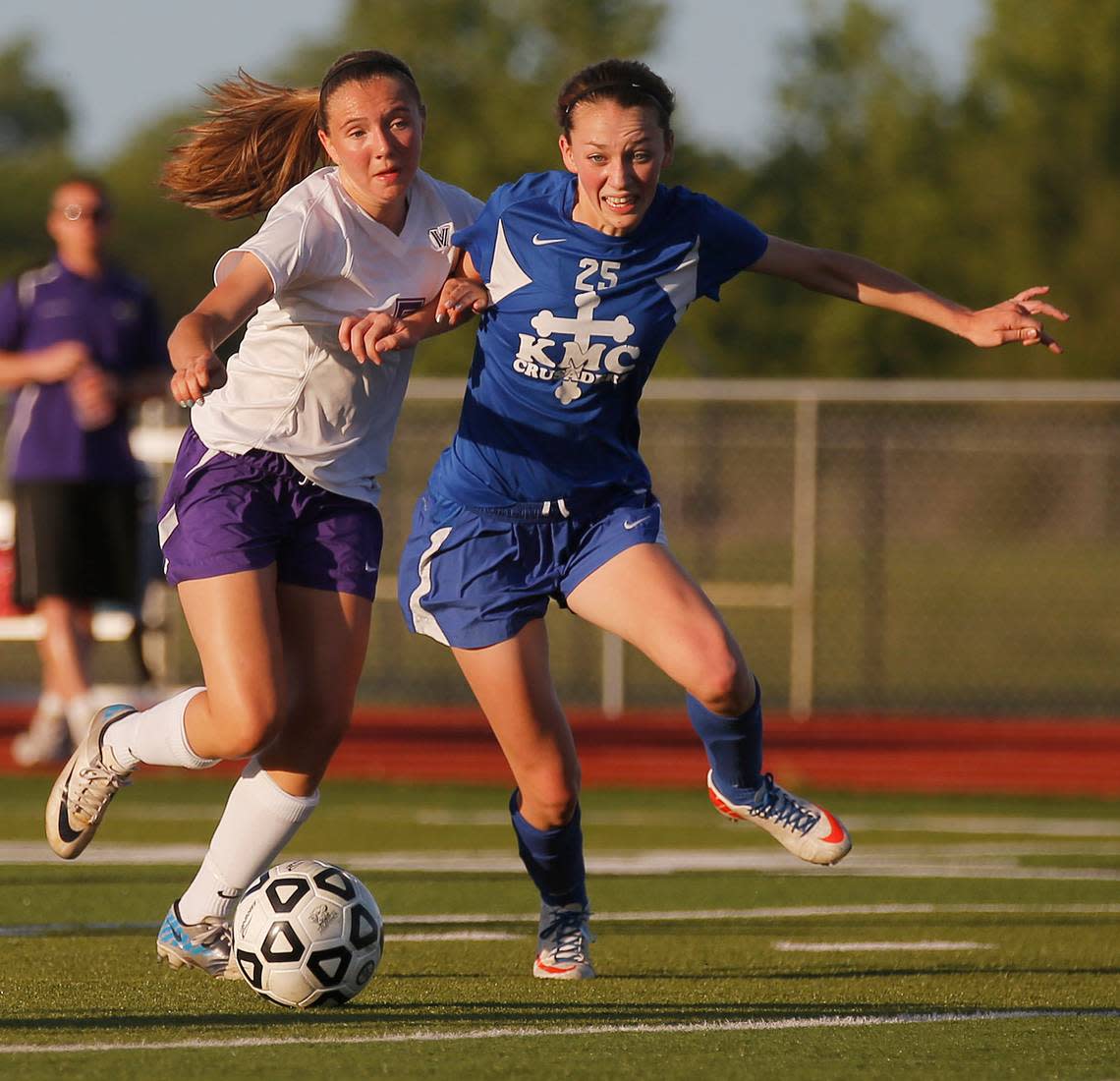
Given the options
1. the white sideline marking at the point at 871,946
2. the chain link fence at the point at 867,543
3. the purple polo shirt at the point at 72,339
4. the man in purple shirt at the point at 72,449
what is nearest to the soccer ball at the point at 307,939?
the white sideline marking at the point at 871,946

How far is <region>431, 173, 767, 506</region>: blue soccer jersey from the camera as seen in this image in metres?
5.06

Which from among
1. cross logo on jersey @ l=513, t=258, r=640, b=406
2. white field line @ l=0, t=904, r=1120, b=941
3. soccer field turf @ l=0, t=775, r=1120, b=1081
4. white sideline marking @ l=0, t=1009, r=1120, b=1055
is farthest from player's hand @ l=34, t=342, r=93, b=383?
white sideline marking @ l=0, t=1009, r=1120, b=1055

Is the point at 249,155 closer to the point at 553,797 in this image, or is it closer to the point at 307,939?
the point at 553,797

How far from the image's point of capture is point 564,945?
5.17 meters

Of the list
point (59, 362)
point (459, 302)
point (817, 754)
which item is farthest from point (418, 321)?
point (817, 754)

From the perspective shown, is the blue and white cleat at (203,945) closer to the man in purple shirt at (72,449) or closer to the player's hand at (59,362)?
the player's hand at (59,362)

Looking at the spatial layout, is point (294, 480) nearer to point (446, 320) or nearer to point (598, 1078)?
point (446, 320)

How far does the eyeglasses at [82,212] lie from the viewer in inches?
385

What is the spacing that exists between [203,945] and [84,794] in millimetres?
550

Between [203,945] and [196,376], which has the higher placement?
[196,376]

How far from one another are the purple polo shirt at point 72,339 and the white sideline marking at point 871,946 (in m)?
5.04

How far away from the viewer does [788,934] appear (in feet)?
19.8

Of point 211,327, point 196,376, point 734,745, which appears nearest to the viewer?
point 196,376

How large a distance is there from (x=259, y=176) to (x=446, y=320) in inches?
28.0
